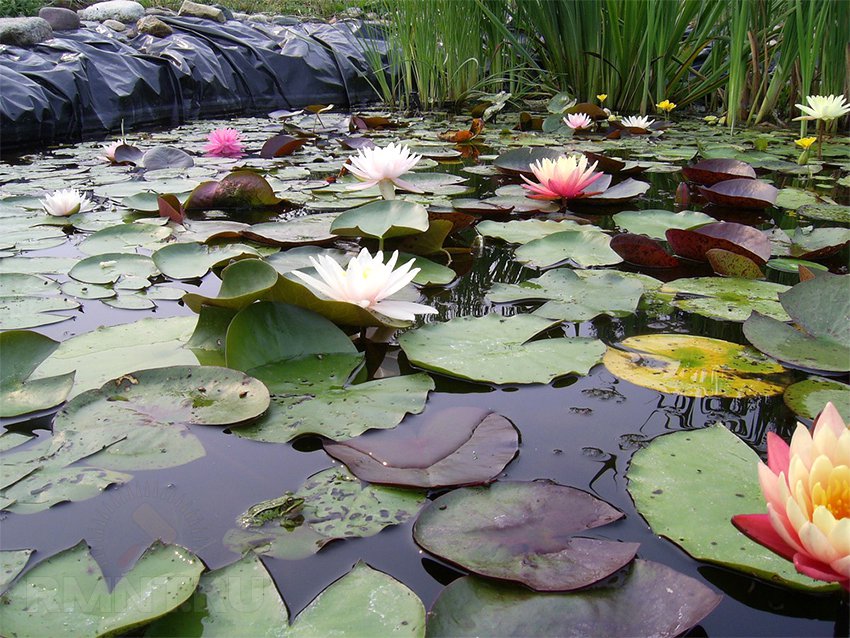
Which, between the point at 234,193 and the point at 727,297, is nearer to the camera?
the point at 727,297

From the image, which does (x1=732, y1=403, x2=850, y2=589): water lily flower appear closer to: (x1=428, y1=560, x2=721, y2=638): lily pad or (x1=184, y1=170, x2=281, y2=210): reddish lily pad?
(x1=428, y1=560, x2=721, y2=638): lily pad

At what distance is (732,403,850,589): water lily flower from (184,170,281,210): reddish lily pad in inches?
64.8

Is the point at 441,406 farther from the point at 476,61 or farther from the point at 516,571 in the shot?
the point at 476,61

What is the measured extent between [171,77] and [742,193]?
4319 mm

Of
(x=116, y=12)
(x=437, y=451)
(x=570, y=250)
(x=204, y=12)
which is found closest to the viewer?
(x=437, y=451)

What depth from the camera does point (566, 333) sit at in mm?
1073

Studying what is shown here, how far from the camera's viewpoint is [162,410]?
799 millimetres

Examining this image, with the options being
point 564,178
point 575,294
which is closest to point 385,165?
point 564,178

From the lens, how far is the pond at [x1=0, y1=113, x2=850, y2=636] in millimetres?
586

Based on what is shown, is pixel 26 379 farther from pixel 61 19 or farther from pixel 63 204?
pixel 61 19

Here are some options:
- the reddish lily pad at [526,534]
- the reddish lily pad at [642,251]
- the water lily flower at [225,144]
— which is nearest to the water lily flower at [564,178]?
the reddish lily pad at [642,251]

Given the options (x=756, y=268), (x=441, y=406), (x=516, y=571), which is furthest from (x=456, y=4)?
(x=516, y=571)

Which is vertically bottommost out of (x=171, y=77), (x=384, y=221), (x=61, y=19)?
(x=384, y=221)

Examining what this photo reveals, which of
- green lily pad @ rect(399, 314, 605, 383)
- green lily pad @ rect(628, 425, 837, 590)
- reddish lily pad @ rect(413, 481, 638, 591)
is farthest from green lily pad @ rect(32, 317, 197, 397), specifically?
green lily pad @ rect(628, 425, 837, 590)
